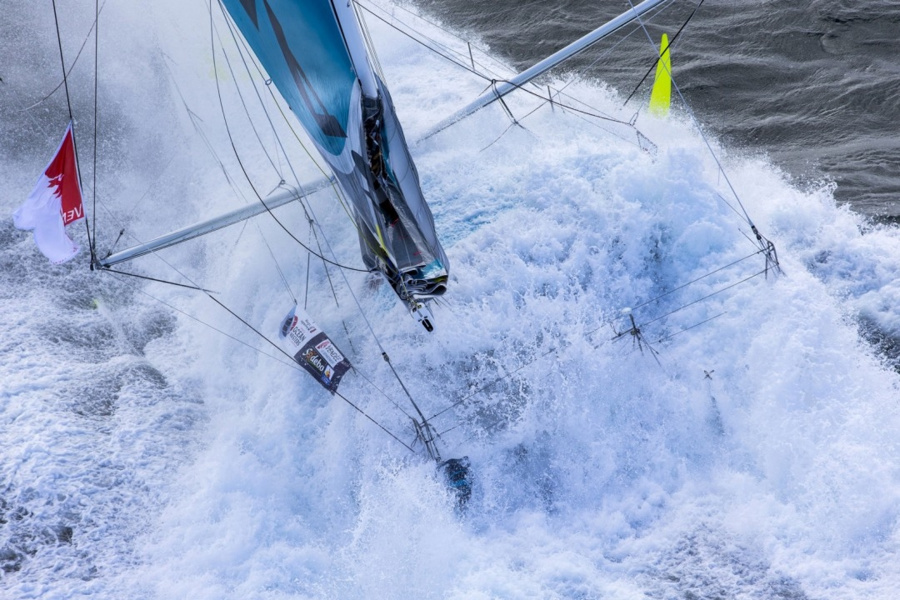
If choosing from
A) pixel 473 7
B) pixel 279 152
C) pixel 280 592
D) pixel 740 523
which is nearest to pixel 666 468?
pixel 740 523

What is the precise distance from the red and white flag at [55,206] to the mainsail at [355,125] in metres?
2.05

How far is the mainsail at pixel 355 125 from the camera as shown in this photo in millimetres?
5973

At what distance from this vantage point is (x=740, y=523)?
19.0 ft

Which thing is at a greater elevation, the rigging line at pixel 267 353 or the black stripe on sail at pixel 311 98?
the black stripe on sail at pixel 311 98

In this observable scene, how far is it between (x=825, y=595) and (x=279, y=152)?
8.07m

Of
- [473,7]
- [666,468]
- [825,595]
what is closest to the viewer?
[825,595]

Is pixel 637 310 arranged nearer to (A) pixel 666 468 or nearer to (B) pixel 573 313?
(B) pixel 573 313

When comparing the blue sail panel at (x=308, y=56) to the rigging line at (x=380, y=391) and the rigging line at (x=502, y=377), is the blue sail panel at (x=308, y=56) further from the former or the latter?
the rigging line at (x=502, y=377)

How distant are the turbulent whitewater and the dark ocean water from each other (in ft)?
2.96

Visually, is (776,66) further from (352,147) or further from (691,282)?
(352,147)

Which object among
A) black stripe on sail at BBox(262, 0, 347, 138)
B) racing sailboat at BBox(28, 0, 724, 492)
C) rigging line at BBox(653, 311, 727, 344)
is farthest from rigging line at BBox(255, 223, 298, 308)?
rigging line at BBox(653, 311, 727, 344)

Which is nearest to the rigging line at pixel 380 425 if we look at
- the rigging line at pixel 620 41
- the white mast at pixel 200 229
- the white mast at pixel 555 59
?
the white mast at pixel 200 229

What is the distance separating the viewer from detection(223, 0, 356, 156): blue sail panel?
5867 mm

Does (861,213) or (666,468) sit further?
(861,213)
